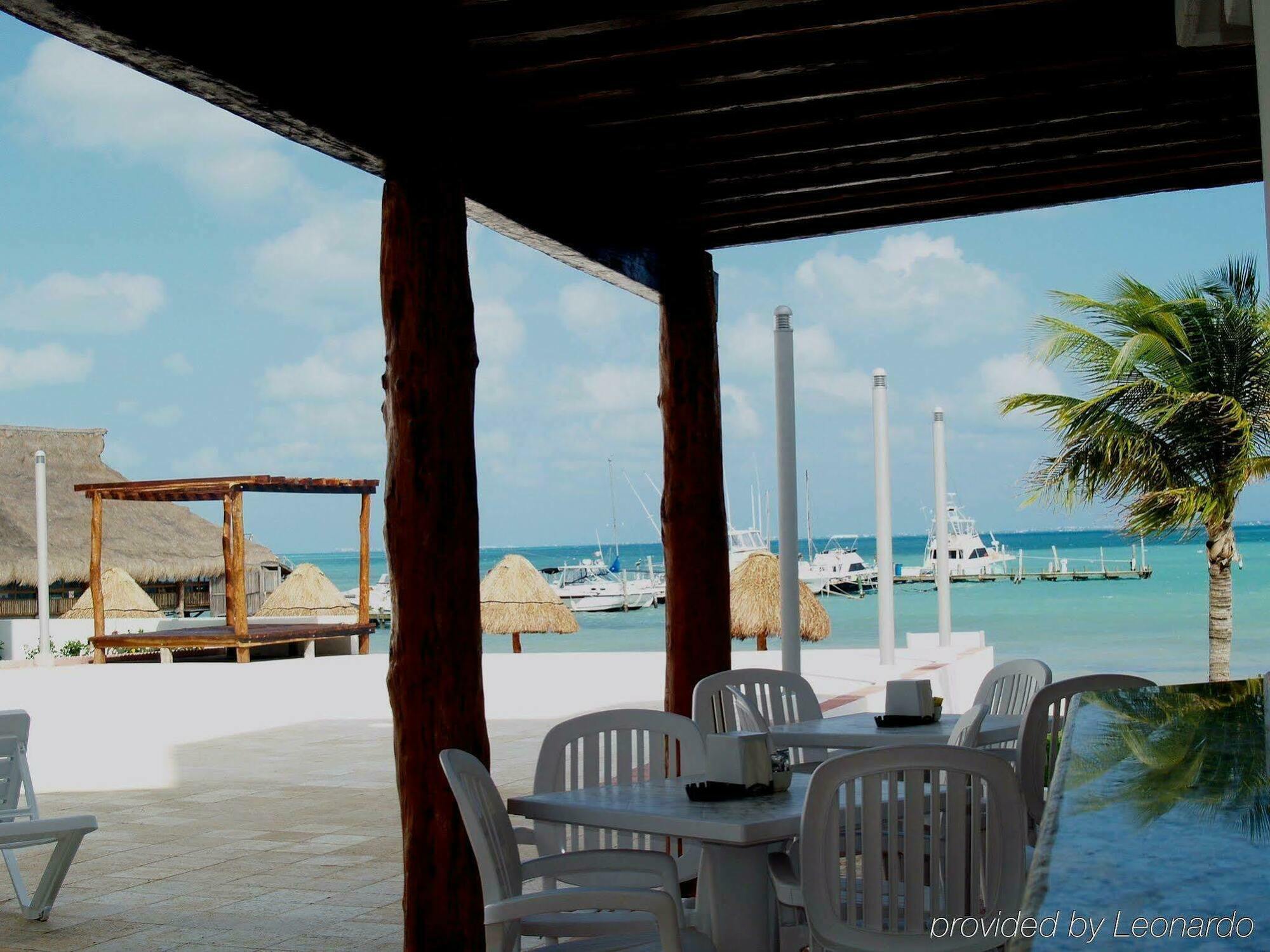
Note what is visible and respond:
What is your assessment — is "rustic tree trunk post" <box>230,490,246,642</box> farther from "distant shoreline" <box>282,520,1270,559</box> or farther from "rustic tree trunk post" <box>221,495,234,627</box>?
"distant shoreline" <box>282,520,1270,559</box>

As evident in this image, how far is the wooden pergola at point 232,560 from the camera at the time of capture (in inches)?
650

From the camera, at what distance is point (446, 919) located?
3.62m

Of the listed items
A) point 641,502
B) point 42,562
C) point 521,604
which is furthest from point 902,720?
point 641,502

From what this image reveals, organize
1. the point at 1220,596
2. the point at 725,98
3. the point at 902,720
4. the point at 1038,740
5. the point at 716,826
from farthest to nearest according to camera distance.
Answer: the point at 1220,596, the point at 902,720, the point at 725,98, the point at 1038,740, the point at 716,826

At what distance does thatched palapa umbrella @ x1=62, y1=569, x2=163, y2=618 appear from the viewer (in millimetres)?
21594

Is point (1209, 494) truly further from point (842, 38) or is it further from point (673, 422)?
point (842, 38)

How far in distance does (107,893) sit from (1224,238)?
64.8 meters

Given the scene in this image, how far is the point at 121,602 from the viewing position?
71.3 ft

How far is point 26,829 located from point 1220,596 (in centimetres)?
939

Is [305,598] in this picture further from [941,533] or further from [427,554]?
[427,554]

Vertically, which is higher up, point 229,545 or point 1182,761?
point 229,545

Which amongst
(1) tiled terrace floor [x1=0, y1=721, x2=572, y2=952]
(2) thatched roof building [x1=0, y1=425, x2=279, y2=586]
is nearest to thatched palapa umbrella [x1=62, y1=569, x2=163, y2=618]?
(2) thatched roof building [x1=0, y1=425, x2=279, y2=586]

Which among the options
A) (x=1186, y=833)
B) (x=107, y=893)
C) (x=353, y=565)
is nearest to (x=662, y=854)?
(x=1186, y=833)

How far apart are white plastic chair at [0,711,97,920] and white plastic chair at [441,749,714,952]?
2.47 metres
